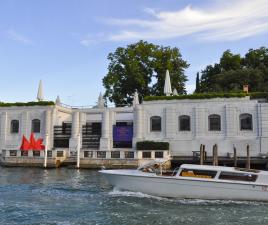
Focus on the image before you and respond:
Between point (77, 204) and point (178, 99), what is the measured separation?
26750 mm

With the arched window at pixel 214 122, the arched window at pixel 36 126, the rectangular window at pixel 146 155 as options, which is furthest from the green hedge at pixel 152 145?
the arched window at pixel 36 126

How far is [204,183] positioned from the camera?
63.7 feet

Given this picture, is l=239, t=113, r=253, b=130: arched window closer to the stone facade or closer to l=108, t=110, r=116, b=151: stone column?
the stone facade

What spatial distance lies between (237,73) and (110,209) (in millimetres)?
47735

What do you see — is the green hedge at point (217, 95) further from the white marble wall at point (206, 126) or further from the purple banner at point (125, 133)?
the purple banner at point (125, 133)

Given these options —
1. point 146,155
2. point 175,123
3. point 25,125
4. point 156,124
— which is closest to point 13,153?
point 25,125

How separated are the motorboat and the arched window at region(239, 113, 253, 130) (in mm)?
22233

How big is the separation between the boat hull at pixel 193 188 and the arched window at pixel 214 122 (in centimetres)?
2301

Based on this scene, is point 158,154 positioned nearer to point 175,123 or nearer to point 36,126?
point 175,123

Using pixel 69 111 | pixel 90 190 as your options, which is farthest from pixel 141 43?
pixel 90 190

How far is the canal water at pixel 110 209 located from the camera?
15.4m

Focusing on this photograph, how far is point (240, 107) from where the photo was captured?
135 ft

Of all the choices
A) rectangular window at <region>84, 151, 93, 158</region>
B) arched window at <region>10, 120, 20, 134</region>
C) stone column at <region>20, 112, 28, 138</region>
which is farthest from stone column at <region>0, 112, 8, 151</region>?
rectangular window at <region>84, 151, 93, 158</region>

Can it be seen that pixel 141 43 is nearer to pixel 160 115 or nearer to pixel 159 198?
pixel 160 115
